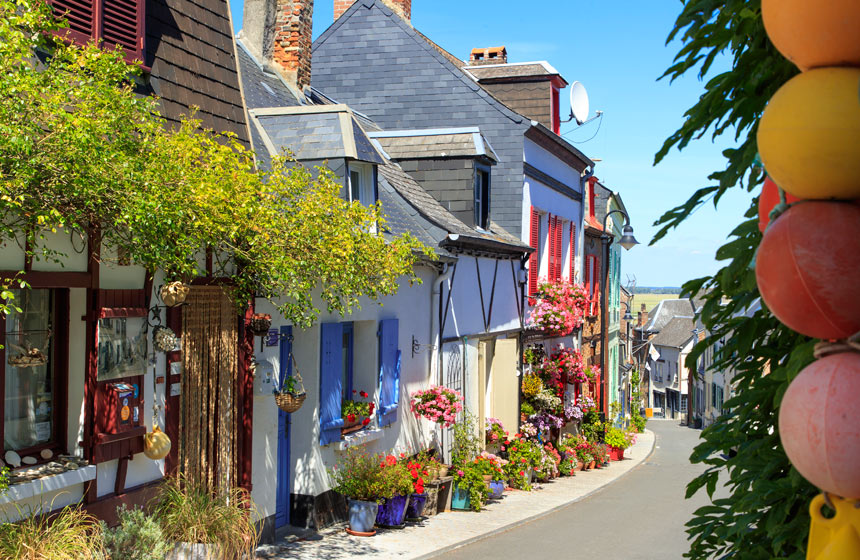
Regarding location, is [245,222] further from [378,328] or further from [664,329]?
[664,329]

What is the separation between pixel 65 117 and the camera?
5621 millimetres

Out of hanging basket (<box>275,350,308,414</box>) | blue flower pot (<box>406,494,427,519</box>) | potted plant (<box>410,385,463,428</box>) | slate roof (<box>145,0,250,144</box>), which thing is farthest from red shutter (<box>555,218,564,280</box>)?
slate roof (<box>145,0,250,144</box>)

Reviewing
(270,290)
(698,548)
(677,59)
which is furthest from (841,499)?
(270,290)

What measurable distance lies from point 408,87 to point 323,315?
1031cm

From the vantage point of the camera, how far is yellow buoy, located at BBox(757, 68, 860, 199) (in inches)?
58.5

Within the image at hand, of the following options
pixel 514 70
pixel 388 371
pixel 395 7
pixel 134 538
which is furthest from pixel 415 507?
pixel 514 70

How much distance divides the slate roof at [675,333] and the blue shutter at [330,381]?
73.8m

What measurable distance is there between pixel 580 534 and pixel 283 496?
4.39 metres

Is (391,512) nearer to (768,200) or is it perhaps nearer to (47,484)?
(47,484)

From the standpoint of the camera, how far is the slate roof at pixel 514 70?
2275 cm

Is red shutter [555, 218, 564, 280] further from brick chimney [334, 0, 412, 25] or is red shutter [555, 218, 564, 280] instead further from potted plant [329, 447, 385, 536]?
potted plant [329, 447, 385, 536]

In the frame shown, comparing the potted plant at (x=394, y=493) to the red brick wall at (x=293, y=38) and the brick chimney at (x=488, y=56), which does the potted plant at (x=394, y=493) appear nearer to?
the red brick wall at (x=293, y=38)

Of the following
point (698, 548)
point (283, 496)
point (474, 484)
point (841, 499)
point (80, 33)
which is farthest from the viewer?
point (474, 484)

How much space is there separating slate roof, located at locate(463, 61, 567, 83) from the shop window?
1656cm
